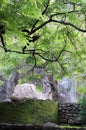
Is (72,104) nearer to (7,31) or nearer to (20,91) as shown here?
(20,91)

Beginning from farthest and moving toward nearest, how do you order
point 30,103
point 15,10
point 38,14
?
1. point 30,103
2. point 15,10
3. point 38,14

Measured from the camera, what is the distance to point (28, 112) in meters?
10.1

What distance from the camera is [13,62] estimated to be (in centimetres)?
965

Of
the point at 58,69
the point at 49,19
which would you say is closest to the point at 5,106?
the point at 58,69

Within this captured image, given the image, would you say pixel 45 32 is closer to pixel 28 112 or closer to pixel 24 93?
pixel 28 112

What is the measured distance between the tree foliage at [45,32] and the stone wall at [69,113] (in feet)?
6.74

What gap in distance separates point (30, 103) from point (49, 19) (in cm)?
456

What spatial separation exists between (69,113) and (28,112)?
182 centimetres

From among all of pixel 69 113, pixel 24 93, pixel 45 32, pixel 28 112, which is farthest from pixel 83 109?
pixel 45 32

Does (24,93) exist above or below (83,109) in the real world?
above

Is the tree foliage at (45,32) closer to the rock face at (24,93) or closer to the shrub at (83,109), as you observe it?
the shrub at (83,109)

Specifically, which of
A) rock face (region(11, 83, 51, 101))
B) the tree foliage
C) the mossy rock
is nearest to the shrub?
the tree foliage

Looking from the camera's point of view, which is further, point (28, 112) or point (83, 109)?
point (28, 112)

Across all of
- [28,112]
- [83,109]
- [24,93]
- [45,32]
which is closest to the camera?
[45,32]
